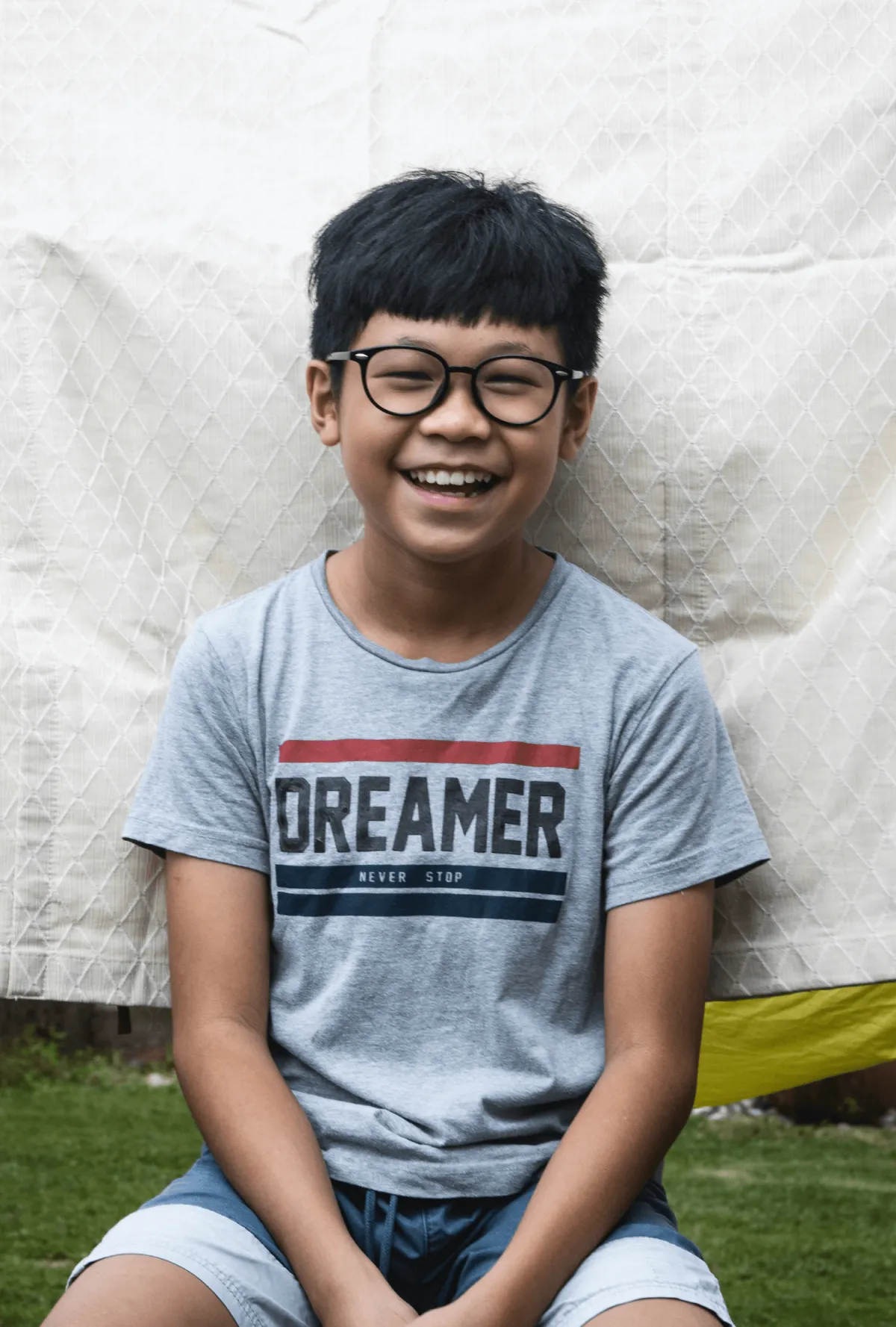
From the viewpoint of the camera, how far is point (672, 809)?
4.31ft

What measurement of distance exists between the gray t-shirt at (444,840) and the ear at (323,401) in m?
0.18

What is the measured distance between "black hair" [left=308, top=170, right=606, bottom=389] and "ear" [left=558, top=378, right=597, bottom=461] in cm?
2

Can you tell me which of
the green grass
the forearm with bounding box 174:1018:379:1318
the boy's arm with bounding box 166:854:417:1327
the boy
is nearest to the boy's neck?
the boy

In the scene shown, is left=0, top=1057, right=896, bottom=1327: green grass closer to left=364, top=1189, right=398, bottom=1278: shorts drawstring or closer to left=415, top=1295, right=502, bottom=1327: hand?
left=364, top=1189, right=398, bottom=1278: shorts drawstring

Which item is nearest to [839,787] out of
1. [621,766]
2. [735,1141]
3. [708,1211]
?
[621,766]

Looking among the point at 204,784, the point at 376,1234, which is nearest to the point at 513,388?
the point at 204,784

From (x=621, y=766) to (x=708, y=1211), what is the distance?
5.07 ft

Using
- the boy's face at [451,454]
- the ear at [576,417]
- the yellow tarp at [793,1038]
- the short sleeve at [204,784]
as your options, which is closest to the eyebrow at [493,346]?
the boy's face at [451,454]

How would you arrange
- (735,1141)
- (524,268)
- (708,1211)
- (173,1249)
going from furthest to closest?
(735,1141) < (708,1211) < (524,268) < (173,1249)

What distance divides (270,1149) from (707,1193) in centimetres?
168

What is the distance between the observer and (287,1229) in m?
1.20

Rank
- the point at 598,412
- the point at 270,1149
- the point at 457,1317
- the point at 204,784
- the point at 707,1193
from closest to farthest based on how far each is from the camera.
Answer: the point at 457,1317 → the point at 270,1149 → the point at 204,784 → the point at 598,412 → the point at 707,1193

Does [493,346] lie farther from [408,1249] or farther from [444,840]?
[408,1249]

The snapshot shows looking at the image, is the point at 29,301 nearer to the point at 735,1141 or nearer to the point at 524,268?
the point at 524,268
